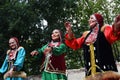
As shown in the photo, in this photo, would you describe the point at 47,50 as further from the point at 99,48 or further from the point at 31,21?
the point at 31,21

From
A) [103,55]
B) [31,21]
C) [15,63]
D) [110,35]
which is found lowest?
[103,55]

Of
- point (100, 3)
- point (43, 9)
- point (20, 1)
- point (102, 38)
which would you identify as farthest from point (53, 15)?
point (102, 38)

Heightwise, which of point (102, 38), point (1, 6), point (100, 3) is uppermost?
point (100, 3)

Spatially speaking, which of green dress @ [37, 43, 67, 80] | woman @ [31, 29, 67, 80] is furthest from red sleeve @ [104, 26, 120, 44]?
green dress @ [37, 43, 67, 80]

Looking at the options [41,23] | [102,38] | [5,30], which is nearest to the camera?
[102,38]

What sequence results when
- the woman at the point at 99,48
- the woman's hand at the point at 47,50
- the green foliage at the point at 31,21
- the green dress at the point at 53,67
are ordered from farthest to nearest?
the green foliage at the point at 31,21, the green dress at the point at 53,67, the woman's hand at the point at 47,50, the woman at the point at 99,48

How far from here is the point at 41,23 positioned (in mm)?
16281

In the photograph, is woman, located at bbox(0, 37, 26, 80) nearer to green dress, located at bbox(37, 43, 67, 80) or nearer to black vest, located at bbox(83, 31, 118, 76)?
green dress, located at bbox(37, 43, 67, 80)

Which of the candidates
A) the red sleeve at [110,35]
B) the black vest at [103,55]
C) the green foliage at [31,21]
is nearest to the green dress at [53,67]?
the black vest at [103,55]

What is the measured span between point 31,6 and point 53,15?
1117mm

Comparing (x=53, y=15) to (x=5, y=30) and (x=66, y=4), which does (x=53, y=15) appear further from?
(x=5, y=30)

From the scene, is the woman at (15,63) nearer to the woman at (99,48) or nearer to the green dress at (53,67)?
the green dress at (53,67)

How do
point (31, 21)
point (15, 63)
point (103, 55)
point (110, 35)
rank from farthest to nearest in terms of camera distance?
point (31, 21), point (15, 63), point (103, 55), point (110, 35)

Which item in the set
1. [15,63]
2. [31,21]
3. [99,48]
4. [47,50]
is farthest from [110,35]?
[31,21]
